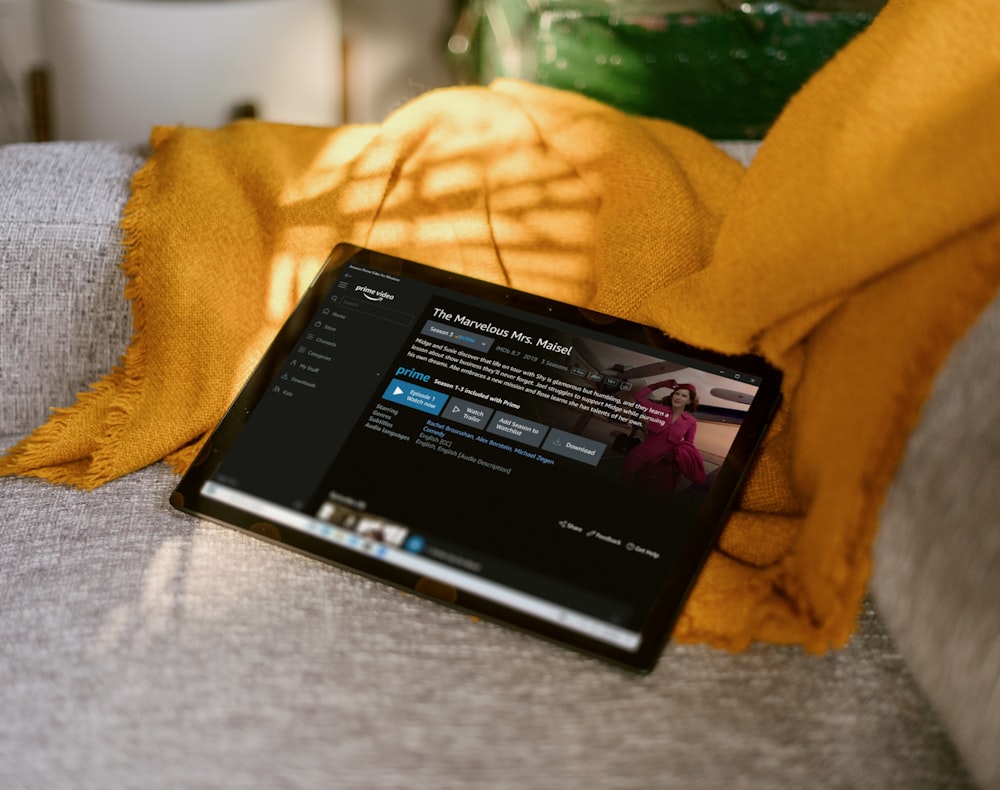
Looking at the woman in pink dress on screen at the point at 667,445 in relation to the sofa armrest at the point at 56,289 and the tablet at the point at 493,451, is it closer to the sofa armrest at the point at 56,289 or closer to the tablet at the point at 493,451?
the tablet at the point at 493,451

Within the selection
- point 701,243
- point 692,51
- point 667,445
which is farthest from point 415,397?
point 692,51

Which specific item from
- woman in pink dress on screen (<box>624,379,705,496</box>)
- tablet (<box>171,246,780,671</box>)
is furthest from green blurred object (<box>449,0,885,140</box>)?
woman in pink dress on screen (<box>624,379,705,496</box>)

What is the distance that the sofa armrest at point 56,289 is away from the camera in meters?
0.93

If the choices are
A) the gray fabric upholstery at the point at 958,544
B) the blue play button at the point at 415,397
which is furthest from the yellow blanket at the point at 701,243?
the blue play button at the point at 415,397

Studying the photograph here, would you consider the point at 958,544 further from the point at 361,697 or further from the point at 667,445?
the point at 361,697

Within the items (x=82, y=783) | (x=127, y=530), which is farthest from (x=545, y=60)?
(x=82, y=783)

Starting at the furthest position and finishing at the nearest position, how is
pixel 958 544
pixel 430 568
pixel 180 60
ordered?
1. pixel 180 60
2. pixel 430 568
3. pixel 958 544

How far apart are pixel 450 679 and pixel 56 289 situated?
544mm

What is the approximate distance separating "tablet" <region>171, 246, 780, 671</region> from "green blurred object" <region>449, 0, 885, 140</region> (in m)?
0.62

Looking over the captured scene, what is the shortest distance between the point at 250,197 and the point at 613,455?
472 millimetres

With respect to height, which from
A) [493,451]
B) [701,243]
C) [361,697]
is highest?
[701,243]

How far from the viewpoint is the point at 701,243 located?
93cm

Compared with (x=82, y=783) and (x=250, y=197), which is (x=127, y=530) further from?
(x=250, y=197)

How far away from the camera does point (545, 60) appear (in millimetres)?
1384
